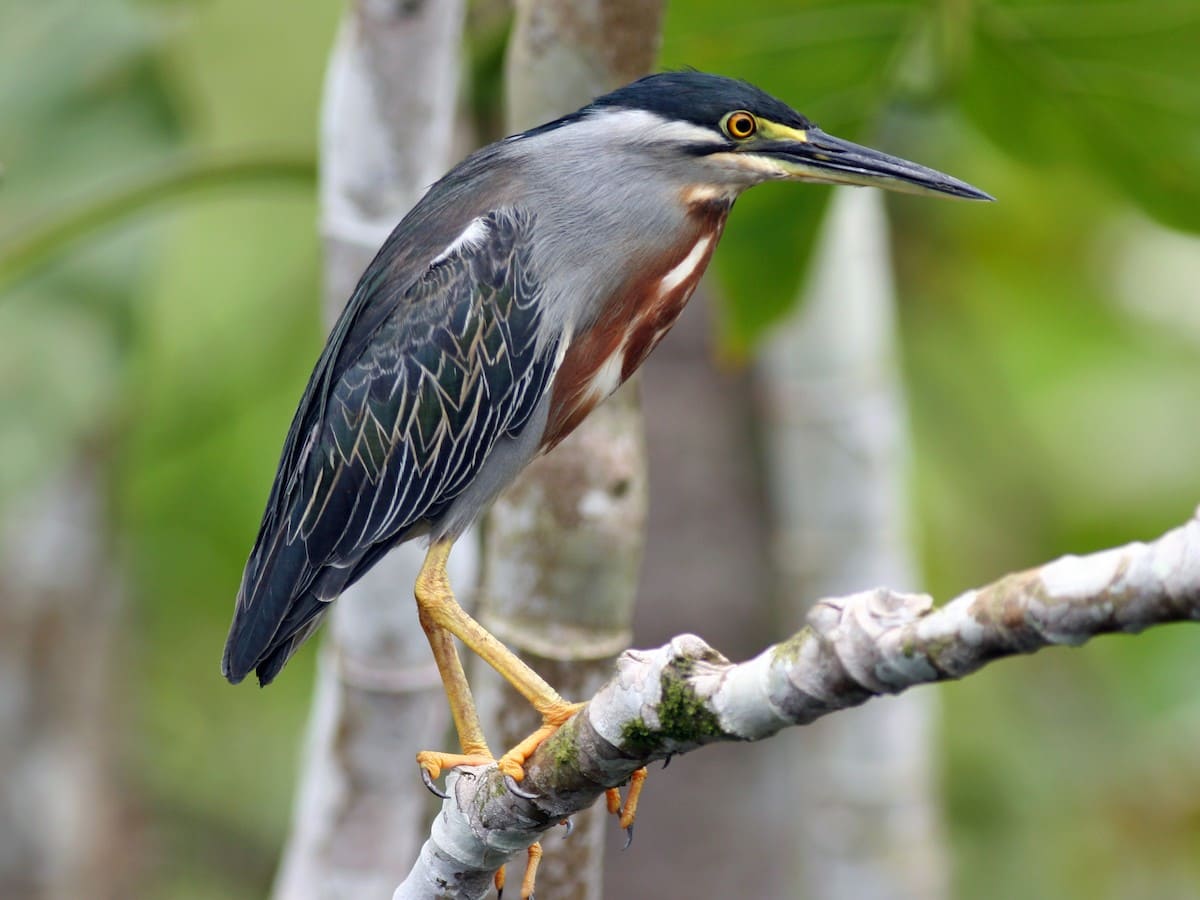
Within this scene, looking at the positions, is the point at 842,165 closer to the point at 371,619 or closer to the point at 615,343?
the point at 615,343

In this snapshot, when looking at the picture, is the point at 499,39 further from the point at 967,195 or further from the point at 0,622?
the point at 0,622

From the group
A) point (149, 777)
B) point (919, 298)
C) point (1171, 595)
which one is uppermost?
point (919, 298)

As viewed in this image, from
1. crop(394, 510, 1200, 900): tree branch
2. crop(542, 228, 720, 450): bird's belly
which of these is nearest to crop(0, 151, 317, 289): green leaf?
crop(542, 228, 720, 450): bird's belly

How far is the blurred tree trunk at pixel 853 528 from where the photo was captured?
4.60m

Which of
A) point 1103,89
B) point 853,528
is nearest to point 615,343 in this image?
point 1103,89

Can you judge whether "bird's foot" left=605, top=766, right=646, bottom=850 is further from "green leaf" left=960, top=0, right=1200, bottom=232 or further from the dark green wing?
"green leaf" left=960, top=0, right=1200, bottom=232

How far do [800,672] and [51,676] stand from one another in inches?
160

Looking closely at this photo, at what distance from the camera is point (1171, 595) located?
1386 mm

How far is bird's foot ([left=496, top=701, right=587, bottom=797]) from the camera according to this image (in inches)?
87.5

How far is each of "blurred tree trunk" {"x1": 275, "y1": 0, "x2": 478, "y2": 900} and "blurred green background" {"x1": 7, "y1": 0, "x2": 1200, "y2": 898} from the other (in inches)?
23.6

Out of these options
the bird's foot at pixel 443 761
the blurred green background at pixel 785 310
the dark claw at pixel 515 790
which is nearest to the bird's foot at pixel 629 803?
the bird's foot at pixel 443 761

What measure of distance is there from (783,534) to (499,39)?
79.0 inches

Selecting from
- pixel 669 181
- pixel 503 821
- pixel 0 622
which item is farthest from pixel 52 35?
pixel 503 821

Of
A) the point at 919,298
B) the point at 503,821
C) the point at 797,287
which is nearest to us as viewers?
the point at 503,821
